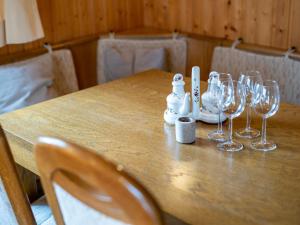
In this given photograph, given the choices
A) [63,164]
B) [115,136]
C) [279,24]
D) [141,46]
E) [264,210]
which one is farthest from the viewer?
[141,46]

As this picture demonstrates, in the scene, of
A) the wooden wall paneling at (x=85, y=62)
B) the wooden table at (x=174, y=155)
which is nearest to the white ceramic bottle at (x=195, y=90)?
the wooden table at (x=174, y=155)

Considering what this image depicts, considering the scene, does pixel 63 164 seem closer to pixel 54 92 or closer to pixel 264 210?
pixel 264 210

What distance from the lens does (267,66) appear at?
9.07 ft

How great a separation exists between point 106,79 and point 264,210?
228 centimetres

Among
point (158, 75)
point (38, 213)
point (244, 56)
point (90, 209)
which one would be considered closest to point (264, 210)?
point (90, 209)

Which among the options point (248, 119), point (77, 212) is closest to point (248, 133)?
point (248, 119)

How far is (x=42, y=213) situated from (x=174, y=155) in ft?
1.93

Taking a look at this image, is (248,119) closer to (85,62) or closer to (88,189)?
(88,189)

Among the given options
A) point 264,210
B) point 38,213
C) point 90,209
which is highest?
point 90,209

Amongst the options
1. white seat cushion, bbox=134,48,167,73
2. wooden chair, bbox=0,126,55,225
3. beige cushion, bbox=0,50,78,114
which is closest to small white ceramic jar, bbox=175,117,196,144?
wooden chair, bbox=0,126,55,225

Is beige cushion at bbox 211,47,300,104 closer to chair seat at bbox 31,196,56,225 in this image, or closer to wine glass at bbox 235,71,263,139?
wine glass at bbox 235,71,263,139

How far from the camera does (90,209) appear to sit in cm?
94

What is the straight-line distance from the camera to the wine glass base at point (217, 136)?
154 cm

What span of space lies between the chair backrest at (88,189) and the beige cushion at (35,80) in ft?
5.66
